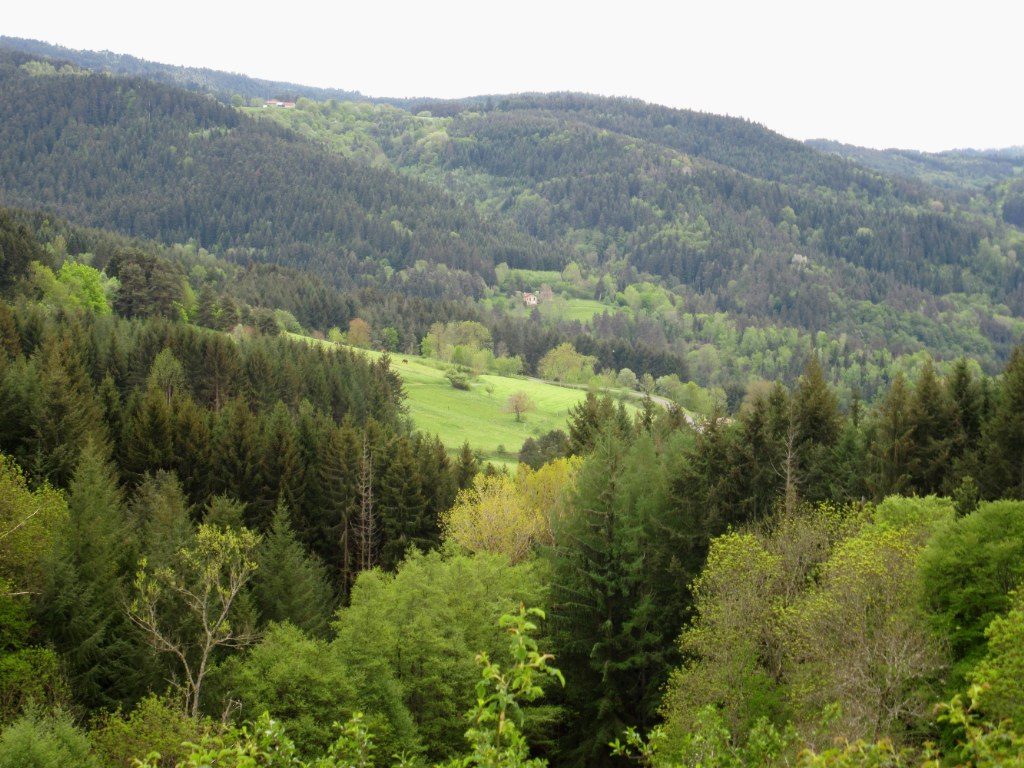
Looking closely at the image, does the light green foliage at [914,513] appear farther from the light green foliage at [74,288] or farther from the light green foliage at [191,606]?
the light green foliage at [74,288]

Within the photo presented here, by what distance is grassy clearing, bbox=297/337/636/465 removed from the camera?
388 feet

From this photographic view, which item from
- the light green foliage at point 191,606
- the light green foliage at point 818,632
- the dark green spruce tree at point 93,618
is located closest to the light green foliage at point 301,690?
the light green foliage at point 191,606

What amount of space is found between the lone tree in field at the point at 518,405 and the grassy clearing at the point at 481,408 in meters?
0.88

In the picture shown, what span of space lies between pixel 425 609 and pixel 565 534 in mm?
12824

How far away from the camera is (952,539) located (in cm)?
2977

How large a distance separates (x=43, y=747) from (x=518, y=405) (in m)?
114

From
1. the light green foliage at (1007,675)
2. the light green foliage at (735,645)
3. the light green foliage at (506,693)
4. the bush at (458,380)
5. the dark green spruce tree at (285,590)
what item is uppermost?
the light green foliage at (506,693)

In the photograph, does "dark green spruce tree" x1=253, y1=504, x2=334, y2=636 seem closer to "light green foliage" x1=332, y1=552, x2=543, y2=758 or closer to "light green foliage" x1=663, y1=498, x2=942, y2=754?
"light green foliage" x1=332, y1=552, x2=543, y2=758

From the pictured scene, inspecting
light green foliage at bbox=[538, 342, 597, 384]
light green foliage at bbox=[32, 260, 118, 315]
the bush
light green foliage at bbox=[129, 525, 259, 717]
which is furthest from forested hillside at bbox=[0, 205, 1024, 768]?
light green foliage at bbox=[538, 342, 597, 384]

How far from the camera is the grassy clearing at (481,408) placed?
118125mm

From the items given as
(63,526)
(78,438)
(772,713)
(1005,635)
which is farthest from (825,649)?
(78,438)

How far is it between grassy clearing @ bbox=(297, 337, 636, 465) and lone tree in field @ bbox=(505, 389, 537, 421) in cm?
88

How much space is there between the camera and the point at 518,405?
136750mm

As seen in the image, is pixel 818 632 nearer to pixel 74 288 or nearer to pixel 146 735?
pixel 146 735
